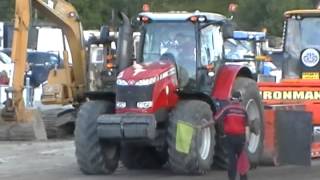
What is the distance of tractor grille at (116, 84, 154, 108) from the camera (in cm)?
1586

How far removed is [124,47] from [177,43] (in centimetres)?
99

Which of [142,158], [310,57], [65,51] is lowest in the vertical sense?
[142,158]

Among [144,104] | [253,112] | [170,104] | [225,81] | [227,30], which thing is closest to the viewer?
[144,104]

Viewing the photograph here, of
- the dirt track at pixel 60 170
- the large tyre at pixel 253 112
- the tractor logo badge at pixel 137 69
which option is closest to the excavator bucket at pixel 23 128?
the dirt track at pixel 60 170

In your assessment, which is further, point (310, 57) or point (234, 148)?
point (310, 57)

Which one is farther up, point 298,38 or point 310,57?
point 298,38

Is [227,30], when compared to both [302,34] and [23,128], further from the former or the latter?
[23,128]

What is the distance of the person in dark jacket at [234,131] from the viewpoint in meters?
14.9

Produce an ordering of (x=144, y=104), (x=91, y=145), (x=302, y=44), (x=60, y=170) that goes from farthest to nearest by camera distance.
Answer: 1. (x=302, y=44)
2. (x=60, y=170)
3. (x=91, y=145)
4. (x=144, y=104)

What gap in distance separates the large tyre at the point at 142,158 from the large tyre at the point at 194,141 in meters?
1.16

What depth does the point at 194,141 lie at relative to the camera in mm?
15875

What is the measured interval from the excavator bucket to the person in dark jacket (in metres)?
8.10

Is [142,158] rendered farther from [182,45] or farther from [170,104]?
[182,45]

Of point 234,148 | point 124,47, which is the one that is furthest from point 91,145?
point 234,148
